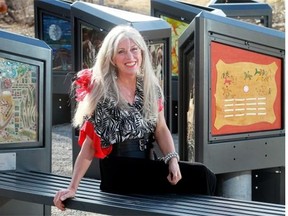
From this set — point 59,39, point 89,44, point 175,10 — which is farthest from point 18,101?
point 59,39

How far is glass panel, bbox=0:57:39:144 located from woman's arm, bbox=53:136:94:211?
1.00 m

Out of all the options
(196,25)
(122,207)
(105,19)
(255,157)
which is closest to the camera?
(122,207)

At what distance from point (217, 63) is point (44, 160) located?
1200 millimetres

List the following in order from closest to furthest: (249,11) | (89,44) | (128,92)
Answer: (128,92) → (89,44) → (249,11)

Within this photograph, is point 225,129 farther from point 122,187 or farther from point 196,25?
point 122,187

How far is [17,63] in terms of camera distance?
4.53 m

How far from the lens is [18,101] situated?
4566 millimetres

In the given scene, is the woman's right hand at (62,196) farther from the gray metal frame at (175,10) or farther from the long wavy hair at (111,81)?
the gray metal frame at (175,10)

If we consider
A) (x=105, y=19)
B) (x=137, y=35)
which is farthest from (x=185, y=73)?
(x=137, y=35)

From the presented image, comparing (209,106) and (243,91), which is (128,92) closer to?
(209,106)

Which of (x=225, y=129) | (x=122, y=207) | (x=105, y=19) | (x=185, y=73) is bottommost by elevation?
(x=122, y=207)

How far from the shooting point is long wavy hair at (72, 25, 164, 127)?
142 inches

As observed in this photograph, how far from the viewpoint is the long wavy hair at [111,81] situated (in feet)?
11.8

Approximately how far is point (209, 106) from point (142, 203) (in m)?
1.16
